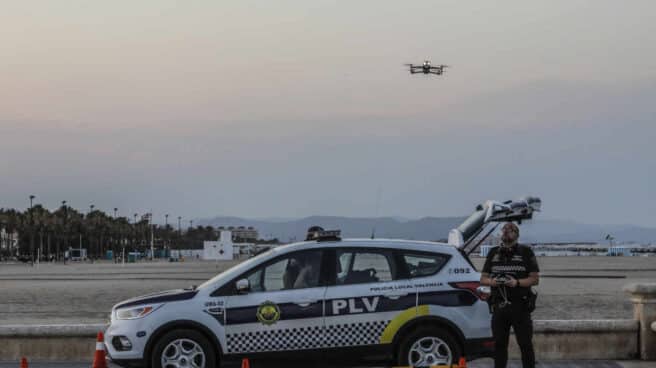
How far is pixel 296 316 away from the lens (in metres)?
11.1

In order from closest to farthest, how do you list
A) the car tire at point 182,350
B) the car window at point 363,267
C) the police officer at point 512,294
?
the police officer at point 512,294
the car tire at point 182,350
the car window at point 363,267

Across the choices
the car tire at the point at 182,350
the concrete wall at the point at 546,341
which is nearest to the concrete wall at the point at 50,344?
the concrete wall at the point at 546,341

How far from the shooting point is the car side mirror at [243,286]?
11.1 metres

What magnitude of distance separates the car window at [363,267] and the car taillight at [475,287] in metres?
0.70

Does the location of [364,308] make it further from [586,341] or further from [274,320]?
[586,341]

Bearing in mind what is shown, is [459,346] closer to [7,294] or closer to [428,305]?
[428,305]

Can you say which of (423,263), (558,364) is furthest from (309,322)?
(558,364)

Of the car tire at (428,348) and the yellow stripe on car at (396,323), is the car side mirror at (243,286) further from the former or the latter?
the car tire at (428,348)

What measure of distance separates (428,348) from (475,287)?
0.84 meters

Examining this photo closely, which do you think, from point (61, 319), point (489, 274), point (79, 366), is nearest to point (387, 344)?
point (489, 274)

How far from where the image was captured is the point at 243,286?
11.1m

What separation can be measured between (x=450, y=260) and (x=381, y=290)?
861mm

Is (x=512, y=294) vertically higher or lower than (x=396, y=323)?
higher

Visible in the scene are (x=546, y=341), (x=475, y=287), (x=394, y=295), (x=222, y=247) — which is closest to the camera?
(x=394, y=295)
